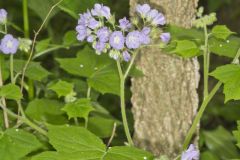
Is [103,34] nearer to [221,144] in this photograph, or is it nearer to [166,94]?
[166,94]

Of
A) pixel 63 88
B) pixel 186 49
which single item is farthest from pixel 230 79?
pixel 63 88

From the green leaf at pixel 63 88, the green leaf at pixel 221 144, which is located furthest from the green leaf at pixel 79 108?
the green leaf at pixel 221 144

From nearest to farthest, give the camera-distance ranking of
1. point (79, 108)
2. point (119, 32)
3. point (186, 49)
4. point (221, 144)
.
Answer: point (119, 32) → point (186, 49) → point (79, 108) → point (221, 144)

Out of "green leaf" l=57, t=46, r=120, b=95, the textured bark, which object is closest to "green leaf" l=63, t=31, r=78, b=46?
"green leaf" l=57, t=46, r=120, b=95

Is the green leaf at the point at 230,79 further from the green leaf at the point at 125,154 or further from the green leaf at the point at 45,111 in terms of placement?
the green leaf at the point at 45,111

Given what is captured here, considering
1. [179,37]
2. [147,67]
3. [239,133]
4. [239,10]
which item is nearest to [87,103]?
[147,67]
